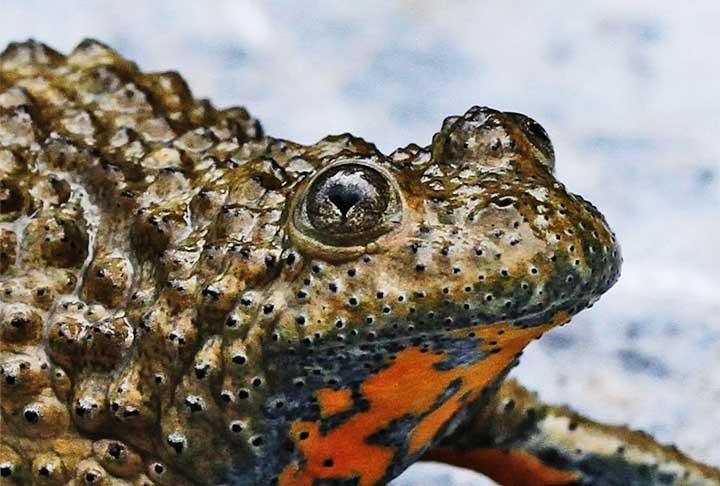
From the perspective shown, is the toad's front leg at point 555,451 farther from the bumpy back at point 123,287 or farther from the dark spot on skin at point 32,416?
the dark spot on skin at point 32,416

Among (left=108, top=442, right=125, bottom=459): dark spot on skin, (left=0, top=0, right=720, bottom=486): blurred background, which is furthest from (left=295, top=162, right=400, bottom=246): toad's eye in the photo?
(left=0, top=0, right=720, bottom=486): blurred background

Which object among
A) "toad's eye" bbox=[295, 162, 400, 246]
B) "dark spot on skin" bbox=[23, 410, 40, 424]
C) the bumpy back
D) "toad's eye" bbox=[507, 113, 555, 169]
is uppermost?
"toad's eye" bbox=[507, 113, 555, 169]

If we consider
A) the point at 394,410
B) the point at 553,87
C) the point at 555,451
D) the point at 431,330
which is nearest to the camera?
the point at 431,330

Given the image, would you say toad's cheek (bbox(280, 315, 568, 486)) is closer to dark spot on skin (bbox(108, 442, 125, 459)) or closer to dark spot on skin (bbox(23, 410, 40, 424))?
dark spot on skin (bbox(108, 442, 125, 459))

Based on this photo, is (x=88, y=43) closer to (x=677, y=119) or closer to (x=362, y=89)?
(x=362, y=89)

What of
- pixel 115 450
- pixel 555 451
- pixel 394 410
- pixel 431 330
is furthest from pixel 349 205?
pixel 555 451

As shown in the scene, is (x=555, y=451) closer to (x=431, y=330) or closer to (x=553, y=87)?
(x=431, y=330)

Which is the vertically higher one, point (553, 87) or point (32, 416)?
point (553, 87)
